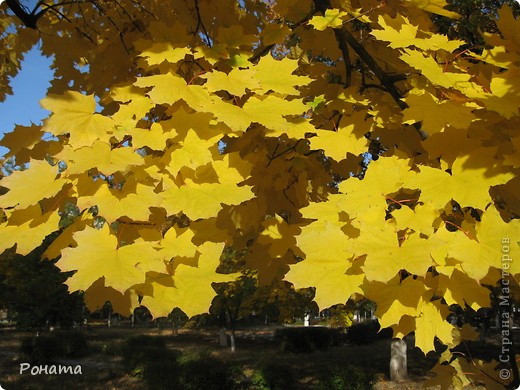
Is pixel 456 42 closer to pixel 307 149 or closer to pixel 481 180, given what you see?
pixel 481 180

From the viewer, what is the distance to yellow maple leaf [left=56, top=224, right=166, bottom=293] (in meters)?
1.06

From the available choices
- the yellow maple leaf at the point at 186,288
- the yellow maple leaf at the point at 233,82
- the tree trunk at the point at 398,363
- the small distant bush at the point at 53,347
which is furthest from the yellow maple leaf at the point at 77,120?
the small distant bush at the point at 53,347

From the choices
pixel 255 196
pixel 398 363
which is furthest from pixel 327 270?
pixel 398 363

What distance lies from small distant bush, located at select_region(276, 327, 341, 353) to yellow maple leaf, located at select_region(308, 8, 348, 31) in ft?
58.9

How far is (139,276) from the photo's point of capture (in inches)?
41.9

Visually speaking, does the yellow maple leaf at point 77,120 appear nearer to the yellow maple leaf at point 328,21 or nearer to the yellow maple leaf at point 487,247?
the yellow maple leaf at point 328,21

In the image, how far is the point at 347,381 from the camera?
9.66 meters

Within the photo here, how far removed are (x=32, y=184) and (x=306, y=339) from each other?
724 inches

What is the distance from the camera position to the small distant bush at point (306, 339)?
18.4 meters

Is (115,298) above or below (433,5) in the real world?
below

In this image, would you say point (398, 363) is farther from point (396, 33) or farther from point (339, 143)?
point (396, 33)

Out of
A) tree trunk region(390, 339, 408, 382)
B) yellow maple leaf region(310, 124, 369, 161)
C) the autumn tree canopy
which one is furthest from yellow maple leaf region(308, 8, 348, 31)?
tree trunk region(390, 339, 408, 382)

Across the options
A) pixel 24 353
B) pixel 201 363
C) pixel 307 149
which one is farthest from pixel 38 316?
pixel 307 149

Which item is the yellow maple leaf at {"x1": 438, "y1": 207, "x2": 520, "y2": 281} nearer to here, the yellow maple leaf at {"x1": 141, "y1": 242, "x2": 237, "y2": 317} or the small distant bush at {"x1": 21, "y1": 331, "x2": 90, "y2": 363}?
the yellow maple leaf at {"x1": 141, "y1": 242, "x2": 237, "y2": 317}
